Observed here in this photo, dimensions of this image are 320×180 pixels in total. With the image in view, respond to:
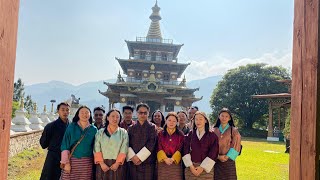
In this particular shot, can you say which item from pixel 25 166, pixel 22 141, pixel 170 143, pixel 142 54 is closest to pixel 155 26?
pixel 142 54

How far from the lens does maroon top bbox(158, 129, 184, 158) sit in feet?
16.7

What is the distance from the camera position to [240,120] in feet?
125

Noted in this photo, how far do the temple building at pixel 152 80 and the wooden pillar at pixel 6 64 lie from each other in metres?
30.9

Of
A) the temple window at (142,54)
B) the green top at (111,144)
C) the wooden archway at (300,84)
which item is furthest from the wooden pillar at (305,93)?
the temple window at (142,54)

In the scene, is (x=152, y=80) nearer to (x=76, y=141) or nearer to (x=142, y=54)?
(x=142, y=54)

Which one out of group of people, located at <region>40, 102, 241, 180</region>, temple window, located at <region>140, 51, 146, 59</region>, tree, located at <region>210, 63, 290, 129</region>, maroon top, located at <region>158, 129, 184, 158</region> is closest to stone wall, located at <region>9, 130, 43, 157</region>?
group of people, located at <region>40, 102, 241, 180</region>

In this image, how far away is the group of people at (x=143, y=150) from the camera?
487 centimetres

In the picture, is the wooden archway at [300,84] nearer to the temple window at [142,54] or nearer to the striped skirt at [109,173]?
the striped skirt at [109,173]

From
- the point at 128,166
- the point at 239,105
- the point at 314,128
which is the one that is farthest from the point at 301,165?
the point at 239,105

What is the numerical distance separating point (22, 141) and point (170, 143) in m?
8.12

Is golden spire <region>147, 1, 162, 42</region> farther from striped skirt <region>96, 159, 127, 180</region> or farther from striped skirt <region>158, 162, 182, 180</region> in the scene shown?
striped skirt <region>96, 159, 127, 180</region>

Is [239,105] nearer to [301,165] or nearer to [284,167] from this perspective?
[284,167]

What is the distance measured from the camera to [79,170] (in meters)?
4.86

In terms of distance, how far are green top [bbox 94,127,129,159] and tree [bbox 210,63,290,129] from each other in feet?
110
